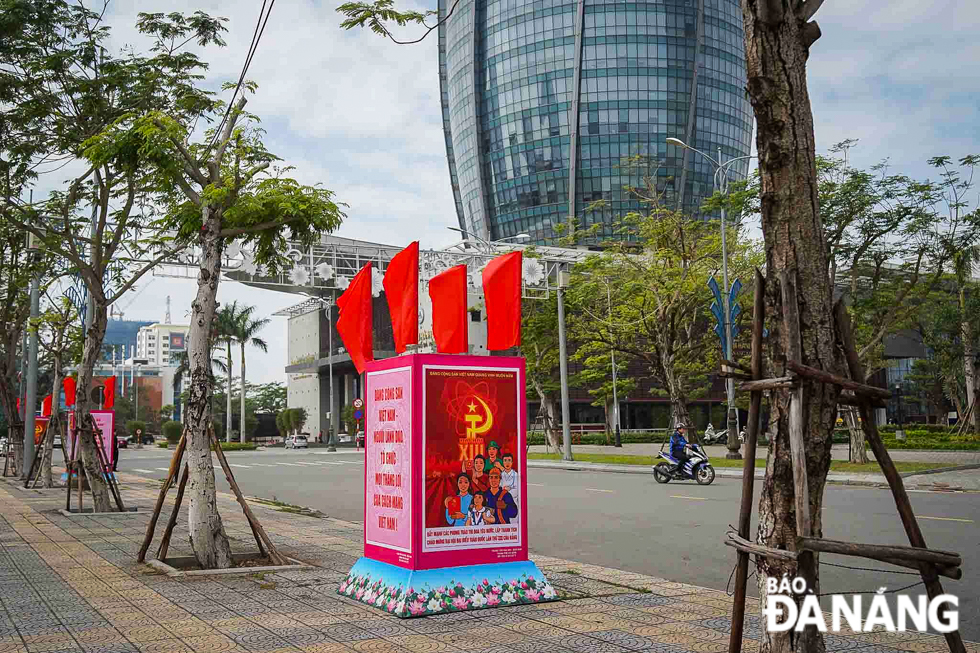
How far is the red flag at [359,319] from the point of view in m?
7.68

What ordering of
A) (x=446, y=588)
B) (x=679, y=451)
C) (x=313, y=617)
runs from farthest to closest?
(x=679, y=451), (x=446, y=588), (x=313, y=617)

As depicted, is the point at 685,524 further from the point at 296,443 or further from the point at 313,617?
the point at 296,443

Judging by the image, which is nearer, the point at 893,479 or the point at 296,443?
the point at 893,479

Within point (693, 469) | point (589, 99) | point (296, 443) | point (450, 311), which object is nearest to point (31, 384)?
point (693, 469)

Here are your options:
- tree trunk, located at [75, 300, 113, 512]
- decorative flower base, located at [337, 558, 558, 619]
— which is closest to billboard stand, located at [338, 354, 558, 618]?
decorative flower base, located at [337, 558, 558, 619]

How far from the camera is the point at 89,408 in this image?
15453 mm

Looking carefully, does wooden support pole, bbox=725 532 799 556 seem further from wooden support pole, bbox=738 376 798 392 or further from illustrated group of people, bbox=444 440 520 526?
illustrated group of people, bbox=444 440 520 526

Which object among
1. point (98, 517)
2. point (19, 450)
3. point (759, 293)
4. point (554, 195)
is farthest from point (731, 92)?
point (759, 293)

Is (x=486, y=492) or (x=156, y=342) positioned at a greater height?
(x=156, y=342)

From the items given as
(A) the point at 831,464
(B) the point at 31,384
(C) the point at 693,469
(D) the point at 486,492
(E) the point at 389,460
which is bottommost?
(A) the point at 831,464

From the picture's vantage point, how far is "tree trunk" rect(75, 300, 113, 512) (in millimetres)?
14766

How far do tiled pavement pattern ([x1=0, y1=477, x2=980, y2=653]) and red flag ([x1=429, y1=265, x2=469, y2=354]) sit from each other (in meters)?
2.12

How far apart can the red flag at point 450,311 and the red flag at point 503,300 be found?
0.21m

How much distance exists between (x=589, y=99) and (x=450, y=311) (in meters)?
87.4
